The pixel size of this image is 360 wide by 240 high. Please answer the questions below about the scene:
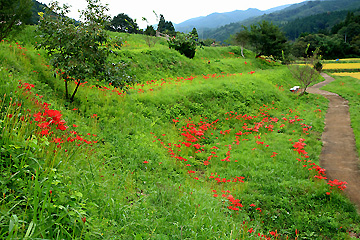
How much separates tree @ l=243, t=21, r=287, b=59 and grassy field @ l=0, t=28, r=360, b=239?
1886 cm

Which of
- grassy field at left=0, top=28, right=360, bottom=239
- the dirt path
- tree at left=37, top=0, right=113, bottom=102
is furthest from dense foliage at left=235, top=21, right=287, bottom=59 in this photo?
tree at left=37, top=0, right=113, bottom=102

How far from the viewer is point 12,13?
812cm

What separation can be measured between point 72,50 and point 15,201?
19.0ft

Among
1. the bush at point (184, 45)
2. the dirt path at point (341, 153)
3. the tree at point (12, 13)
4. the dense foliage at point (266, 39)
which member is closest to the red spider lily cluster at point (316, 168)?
the dirt path at point (341, 153)

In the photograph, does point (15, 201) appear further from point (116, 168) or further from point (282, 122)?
point (282, 122)

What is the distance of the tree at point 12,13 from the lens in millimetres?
7876

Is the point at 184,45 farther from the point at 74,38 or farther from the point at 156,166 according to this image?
the point at 156,166

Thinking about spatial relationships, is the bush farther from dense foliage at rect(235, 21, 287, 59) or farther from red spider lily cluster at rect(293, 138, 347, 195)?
red spider lily cluster at rect(293, 138, 347, 195)

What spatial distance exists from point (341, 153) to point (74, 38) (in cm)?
1023

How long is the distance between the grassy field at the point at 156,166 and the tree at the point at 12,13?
1.51 metres

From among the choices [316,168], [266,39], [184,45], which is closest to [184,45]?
[184,45]

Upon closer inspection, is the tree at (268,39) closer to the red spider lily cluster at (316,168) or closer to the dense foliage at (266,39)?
the dense foliage at (266,39)

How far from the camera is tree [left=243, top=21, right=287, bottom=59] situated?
2867cm

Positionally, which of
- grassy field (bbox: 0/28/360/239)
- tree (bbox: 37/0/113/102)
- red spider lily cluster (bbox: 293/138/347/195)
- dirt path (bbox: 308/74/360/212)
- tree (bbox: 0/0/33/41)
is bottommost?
dirt path (bbox: 308/74/360/212)
